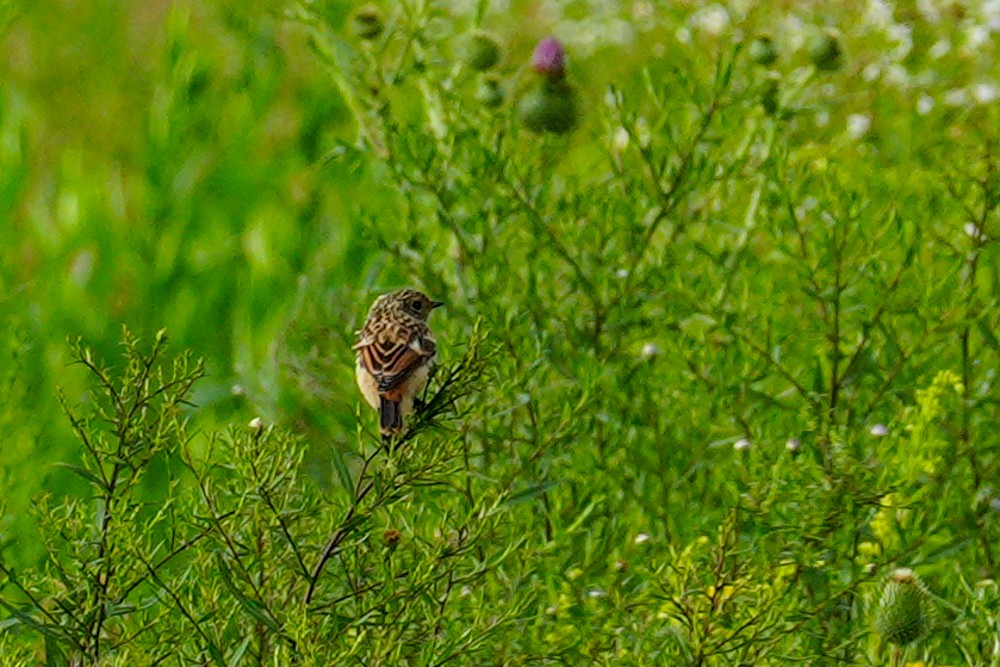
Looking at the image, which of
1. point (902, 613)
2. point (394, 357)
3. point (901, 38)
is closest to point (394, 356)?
point (394, 357)

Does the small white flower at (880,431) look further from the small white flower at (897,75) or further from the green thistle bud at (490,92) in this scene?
the small white flower at (897,75)

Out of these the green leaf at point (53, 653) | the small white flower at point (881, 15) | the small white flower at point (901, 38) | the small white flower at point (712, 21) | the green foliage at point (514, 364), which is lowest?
the small white flower at point (712, 21)

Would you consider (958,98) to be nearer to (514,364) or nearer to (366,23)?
(366,23)

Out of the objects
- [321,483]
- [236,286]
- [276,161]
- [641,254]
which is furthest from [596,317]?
[276,161]

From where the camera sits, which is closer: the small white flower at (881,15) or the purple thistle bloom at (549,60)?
the purple thistle bloom at (549,60)

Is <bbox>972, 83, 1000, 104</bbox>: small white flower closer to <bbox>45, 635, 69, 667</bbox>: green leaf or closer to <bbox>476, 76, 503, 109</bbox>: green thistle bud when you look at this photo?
<bbox>476, 76, 503, 109</bbox>: green thistle bud

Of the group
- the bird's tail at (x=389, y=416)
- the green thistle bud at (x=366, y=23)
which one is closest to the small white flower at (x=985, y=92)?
the green thistle bud at (x=366, y=23)
